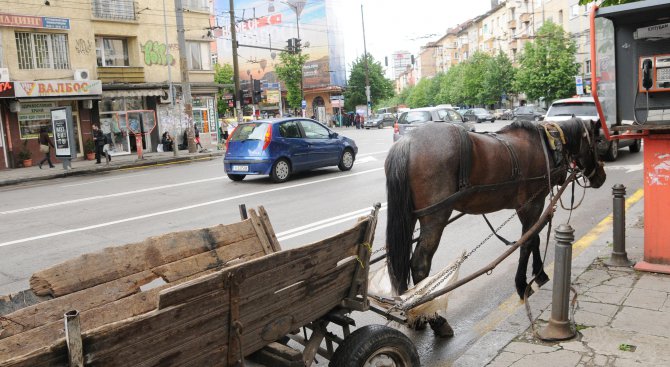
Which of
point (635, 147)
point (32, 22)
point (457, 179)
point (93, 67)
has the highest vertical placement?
point (32, 22)

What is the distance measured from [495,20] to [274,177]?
68.3 metres

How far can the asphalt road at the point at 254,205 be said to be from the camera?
5.50 meters

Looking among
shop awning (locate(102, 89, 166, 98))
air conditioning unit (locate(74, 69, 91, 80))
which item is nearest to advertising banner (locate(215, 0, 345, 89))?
shop awning (locate(102, 89, 166, 98))

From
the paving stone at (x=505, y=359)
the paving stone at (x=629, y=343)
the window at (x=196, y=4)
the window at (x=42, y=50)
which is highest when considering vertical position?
the window at (x=196, y=4)

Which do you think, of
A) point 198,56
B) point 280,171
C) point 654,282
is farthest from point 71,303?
point 198,56

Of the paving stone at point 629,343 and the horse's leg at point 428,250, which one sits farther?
the horse's leg at point 428,250

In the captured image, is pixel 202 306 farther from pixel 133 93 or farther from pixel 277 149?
pixel 133 93

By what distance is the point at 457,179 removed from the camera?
4.57 meters

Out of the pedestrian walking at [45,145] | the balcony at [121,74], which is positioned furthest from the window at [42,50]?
the pedestrian walking at [45,145]

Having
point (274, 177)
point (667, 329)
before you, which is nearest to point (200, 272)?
point (667, 329)

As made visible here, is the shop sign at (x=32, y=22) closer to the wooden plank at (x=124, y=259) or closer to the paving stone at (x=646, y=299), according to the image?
the wooden plank at (x=124, y=259)

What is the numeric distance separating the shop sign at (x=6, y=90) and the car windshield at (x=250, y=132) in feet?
40.8

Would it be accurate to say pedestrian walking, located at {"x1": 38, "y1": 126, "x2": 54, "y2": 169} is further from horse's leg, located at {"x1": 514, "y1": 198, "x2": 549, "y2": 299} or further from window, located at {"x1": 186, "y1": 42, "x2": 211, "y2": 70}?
horse's leg, located at {"x1": 514, "y1": 198, "x2": 549, "y2": 299}

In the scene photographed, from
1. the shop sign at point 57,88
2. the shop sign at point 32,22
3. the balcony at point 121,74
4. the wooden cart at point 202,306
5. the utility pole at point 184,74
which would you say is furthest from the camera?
the balcony at point 121,74
